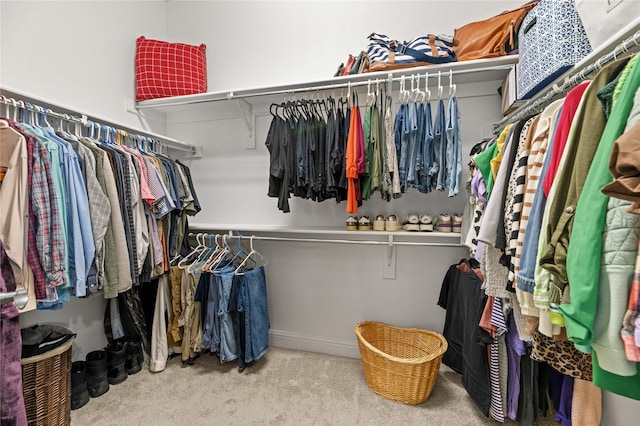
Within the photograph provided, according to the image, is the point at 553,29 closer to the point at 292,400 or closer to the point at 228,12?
the point at 292,400

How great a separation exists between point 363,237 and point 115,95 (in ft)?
7.18

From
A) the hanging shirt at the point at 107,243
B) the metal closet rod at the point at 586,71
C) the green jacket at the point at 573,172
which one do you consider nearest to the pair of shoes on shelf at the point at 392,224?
the metal closet rod at the point at 586,71

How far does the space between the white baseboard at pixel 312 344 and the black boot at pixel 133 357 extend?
0.94 meters

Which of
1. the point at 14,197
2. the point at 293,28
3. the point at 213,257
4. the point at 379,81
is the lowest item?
the point at 213,257

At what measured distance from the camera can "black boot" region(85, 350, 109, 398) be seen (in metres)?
1.68

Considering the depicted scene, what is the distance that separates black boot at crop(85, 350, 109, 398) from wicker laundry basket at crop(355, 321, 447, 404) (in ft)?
5.26

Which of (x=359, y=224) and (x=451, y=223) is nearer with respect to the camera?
(x=451, y=223)

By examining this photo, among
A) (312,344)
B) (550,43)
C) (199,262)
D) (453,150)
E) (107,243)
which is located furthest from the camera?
(312,344)

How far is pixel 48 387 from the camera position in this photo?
1.37 meters

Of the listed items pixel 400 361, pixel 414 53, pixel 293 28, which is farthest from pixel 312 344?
pixel 293 28

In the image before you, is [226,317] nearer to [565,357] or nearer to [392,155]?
[392,155]

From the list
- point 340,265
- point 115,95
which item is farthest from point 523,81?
point 115,95

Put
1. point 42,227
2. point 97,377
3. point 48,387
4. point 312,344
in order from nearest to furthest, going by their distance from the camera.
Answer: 1. point 42,227
2. point 48,387
3. point 97,377
4. point 312,344

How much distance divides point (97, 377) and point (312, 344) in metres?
1.40
